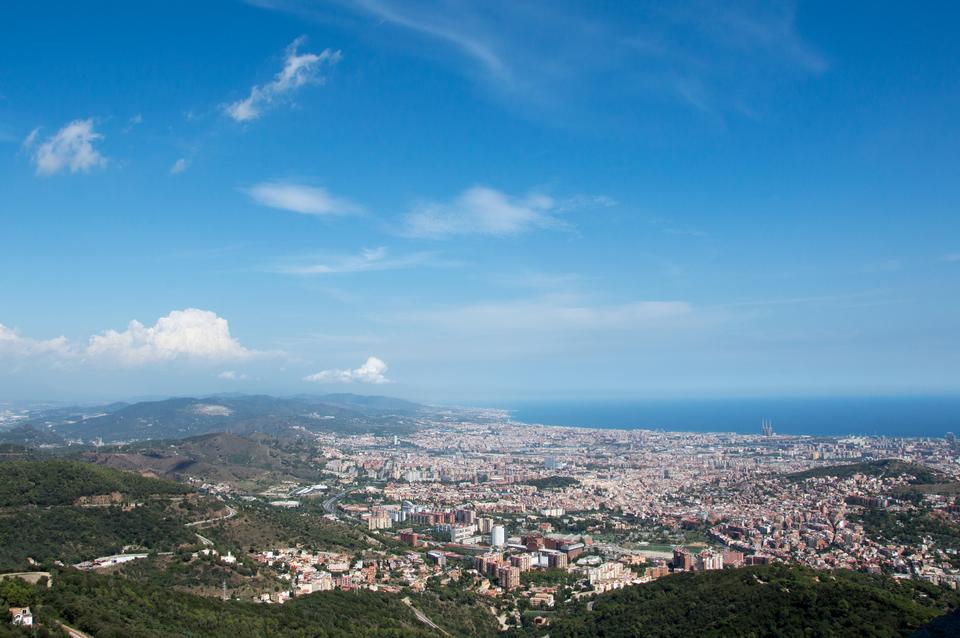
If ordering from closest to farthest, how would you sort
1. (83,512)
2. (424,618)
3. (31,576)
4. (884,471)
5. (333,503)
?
(31,576)
(424,618)
(83,512)
(884,471)
(333,503)

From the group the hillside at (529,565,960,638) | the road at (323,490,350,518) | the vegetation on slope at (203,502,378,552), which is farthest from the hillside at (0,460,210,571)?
the hillside at (529,565,960,638)

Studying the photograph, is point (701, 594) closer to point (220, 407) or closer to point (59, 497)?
point (59, 497)

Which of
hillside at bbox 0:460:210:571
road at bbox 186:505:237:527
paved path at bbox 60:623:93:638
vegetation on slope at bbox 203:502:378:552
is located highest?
paved path at bbox 60:623:93:638

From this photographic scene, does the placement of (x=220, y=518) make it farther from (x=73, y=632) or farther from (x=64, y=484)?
(x=73, y=632)

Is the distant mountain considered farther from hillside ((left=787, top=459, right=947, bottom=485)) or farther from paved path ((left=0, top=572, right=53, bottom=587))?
hillside ((left=787, top=459, right=947, bottom=485))

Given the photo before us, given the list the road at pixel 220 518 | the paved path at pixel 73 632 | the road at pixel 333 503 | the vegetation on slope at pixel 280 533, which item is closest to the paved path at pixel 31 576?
the paved path at pixel 73 632

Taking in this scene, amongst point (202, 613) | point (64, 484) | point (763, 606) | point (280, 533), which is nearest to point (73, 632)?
point (202, 613)
